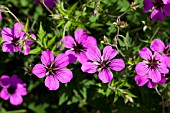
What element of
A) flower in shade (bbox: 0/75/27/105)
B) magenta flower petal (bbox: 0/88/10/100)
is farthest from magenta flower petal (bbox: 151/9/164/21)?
magenta flower petal (bbox: 0/88/10/100)

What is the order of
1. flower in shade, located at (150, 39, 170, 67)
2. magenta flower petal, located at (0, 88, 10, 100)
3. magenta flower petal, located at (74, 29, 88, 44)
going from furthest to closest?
magenta flower petal, located at (0, 88, 10, 100), magenta flower petal, located at (74, 29, 88, 44), flower in shade, located at (150, 39, 170, 67)

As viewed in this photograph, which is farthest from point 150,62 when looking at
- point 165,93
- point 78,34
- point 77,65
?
point 77,65

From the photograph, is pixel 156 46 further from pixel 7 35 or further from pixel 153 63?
pixel 7 35

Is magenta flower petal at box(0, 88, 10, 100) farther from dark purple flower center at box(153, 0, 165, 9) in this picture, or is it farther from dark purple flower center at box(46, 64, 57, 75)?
dark purple flower center at box(153, 0, 165, 9)

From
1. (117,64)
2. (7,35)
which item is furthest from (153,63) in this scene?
(7,35)

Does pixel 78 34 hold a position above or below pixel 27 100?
above

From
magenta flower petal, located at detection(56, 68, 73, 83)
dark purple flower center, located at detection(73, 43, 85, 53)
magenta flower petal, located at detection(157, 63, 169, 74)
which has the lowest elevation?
magenta flower petal, located at detection(157, 63, 169, 74)

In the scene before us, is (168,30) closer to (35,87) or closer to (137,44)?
(137,44)

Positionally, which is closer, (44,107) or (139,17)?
(139,17)
